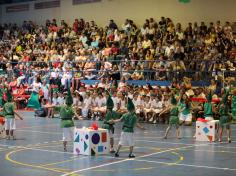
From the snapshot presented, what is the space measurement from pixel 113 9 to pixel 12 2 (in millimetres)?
10984

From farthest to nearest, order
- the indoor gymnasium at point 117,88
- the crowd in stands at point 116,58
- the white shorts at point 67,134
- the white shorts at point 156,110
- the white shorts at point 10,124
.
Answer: the crowd in stands at point 116,58 → the white shorts at point 156,110 → the white shorts at point 10,124 → the white shorts at point 67,134 → the indoor gymnasium at point 117,88

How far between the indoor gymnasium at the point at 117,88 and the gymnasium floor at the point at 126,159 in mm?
30

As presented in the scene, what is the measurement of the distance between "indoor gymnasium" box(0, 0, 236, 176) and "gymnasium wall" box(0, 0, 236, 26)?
7 centimetres

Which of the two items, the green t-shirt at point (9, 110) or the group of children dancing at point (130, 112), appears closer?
the group of children dancing at point (130, 112)

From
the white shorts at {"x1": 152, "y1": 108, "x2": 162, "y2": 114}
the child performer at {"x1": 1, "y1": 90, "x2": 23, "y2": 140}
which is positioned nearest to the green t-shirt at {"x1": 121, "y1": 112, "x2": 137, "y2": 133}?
the child performer at {"x1": 1, "y1": 90, "x2": 23, "y2": 140}

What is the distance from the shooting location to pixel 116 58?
31.8 meters

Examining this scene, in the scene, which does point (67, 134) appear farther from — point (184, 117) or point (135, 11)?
point (135, 11)

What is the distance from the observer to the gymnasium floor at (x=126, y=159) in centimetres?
1349

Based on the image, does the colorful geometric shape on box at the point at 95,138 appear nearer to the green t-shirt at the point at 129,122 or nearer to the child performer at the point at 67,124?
the green t-shirt at the point at 129,122

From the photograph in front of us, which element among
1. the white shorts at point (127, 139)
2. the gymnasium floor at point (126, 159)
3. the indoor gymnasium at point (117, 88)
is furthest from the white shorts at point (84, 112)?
the white shorts at point (127, 139)

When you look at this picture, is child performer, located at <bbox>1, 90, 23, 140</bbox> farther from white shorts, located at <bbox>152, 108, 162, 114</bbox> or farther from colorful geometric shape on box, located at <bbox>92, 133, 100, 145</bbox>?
white shorts, located at <bbox>152, 108, 162, 114</bbox>

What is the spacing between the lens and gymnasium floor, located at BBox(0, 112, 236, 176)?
1349cm

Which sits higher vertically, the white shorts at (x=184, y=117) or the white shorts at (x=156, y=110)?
the white shorts at (x=156, y=110)

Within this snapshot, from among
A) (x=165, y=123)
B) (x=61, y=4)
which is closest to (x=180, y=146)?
(x=165, y=123)
